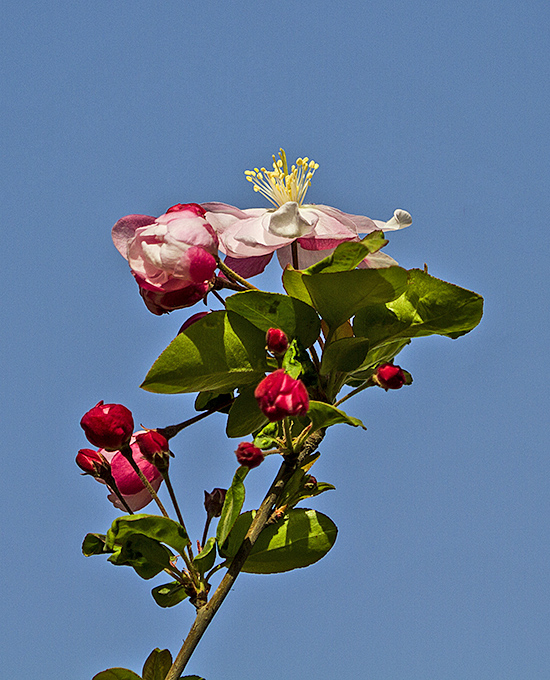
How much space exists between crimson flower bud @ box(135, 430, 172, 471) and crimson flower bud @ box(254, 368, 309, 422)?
0.63 feet

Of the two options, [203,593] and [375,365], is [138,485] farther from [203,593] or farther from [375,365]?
[375,365]

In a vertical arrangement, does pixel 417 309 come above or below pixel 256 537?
above

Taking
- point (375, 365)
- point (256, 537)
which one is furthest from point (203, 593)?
point (375, 365)

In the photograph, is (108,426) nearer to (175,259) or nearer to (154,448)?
(154,448)

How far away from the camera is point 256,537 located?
94 centimetres

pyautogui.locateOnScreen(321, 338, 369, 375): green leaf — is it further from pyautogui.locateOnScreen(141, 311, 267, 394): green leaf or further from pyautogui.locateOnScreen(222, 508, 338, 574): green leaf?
pyautogui.locateOnScreen(222, 508, 338, 574): green leaf

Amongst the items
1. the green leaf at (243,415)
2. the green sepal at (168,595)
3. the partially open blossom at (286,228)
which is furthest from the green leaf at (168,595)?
the partially open blossom at (286,228)

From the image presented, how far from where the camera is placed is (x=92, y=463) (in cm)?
97

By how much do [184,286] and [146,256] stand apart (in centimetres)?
6

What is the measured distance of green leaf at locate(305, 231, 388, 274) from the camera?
843mm

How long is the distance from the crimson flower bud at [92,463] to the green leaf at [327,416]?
0.29m

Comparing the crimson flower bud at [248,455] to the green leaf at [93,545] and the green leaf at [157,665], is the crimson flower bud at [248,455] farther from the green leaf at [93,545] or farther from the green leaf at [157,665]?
the green leaf at [157,665]

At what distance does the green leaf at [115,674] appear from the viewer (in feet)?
3.27

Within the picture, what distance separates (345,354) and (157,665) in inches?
20.0
